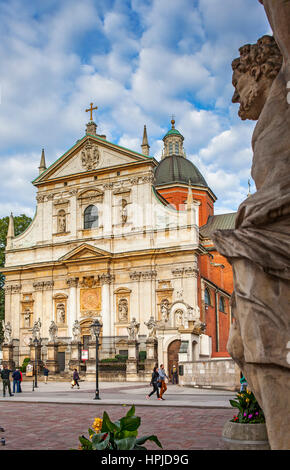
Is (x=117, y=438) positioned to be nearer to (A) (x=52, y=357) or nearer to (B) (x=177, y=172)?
(A) (x=52, y=357)

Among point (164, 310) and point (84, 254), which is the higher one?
point (84, 254)

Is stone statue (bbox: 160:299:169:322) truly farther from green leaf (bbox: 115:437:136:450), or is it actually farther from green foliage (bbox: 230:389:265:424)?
green leaf (bbox: 115:437:136:450)

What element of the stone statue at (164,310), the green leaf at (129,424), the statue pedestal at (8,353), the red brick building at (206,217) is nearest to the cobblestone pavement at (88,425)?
the green leaf at (129,424)

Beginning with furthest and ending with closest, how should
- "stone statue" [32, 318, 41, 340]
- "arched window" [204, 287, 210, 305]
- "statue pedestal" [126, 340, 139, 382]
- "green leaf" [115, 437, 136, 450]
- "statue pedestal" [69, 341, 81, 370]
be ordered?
"arched window" [204, 287, 210, 305], "stone statue" [32, 318, 41, 340], "statue pedestal" [69, 341, 81, 370], "statue pedestal" [126, 340, 139, 382], "green leaf" [115, 437, 136, 450]

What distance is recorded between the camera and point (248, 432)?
613cm

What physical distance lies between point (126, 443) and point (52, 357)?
112 ft

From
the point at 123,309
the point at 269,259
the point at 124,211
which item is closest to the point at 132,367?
the point at 123,309

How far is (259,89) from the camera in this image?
340 cm

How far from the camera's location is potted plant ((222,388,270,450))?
6.00m

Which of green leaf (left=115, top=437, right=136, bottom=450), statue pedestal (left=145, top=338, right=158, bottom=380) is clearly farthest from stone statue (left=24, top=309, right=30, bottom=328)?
green leaf (left=115, top=437, right=136, bottom=450)

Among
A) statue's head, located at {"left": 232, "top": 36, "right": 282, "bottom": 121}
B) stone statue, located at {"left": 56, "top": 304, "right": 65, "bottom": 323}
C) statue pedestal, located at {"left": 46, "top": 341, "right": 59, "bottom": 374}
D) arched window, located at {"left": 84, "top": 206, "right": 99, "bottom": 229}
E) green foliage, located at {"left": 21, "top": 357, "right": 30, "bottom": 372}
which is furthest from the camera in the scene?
arched window, located at {"left": 84, "top": 206, "right": 99, "bottom": 229}

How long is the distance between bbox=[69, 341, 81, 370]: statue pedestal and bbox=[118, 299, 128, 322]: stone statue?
4.41 metres

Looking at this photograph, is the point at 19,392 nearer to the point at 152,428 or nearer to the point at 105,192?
the point at 152,428
